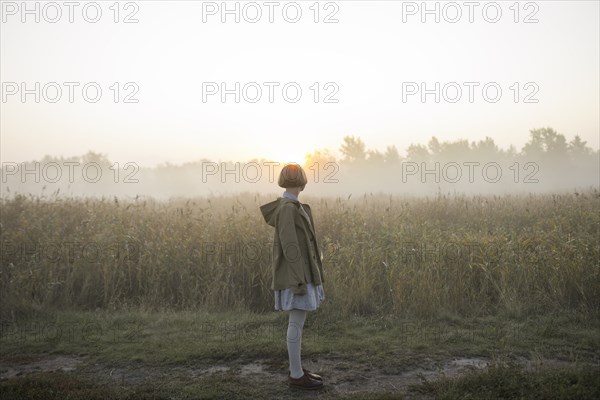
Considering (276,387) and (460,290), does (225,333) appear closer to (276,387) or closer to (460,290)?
(276,387)

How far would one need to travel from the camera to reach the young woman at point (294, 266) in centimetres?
395

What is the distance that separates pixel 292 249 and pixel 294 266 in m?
0.16

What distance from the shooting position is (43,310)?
6961 millimetres

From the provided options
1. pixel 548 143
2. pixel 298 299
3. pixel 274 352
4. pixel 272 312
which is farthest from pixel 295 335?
pixel 548 143

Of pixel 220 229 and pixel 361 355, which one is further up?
pixel 220 229

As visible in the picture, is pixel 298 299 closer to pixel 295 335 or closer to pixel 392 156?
pixel 295 335

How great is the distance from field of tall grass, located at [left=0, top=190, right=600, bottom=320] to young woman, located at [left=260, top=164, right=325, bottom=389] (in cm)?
239

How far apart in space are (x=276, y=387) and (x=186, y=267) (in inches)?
164

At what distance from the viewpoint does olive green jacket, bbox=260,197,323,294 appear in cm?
394

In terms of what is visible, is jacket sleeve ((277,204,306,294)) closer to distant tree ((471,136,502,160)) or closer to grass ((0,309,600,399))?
grass ((0,309,600,399))

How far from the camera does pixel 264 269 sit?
7.64 meters

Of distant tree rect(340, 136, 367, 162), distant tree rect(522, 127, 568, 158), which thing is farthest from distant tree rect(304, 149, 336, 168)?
distant tree rect(522, 127, 568, 158)

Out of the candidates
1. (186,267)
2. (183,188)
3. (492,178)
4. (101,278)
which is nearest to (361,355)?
(186,267)

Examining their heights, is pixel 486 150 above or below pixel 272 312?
→ above
